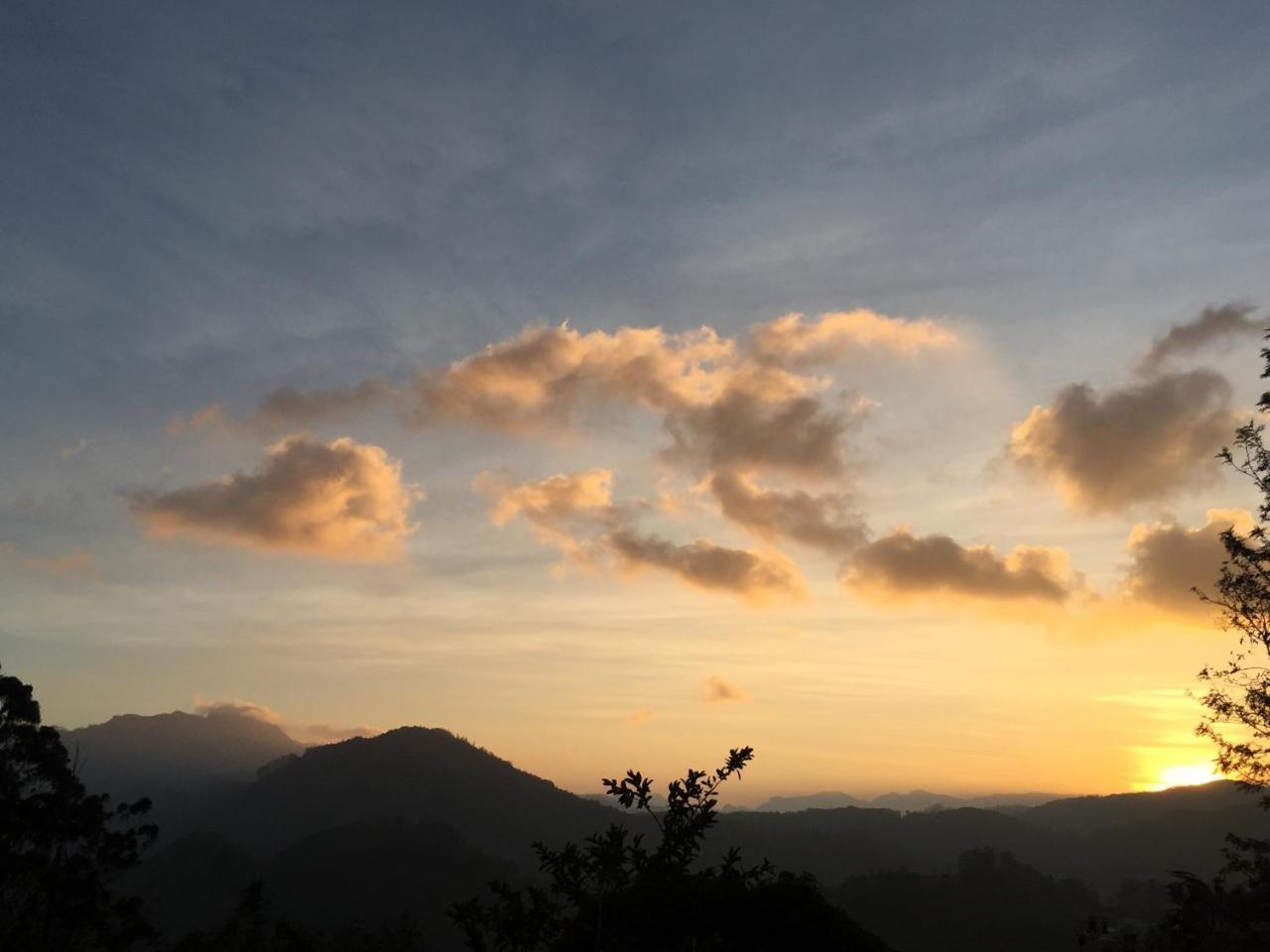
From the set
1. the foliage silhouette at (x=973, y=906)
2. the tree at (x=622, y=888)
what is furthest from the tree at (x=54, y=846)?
the foliage silhouette at (x=973, y=906)

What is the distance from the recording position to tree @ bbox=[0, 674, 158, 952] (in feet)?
158

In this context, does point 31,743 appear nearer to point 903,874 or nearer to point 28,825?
point 28,825

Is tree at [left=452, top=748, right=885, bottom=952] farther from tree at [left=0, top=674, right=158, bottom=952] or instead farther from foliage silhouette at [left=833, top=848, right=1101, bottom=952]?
foliage silhouette at [left=833, top=848, right=1101, bottom=952]

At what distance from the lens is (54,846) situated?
52.0 m

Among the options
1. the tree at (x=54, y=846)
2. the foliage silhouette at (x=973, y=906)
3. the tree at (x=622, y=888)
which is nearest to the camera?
the tree at (x=622, y=888)

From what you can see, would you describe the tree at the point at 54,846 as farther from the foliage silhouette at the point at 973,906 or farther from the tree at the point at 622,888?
the foliage silhouette at the point at 973,906

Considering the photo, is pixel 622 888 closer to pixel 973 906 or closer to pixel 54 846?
pixel 54 846

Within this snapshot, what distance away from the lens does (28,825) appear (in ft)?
161

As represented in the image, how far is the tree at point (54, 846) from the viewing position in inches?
1892

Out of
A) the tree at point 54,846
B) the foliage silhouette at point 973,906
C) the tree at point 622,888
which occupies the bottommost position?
the foliage silhouette at point 973,906

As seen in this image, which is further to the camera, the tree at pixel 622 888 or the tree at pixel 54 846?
the tree at pixel 54 846

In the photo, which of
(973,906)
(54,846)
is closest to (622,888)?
(54,846)

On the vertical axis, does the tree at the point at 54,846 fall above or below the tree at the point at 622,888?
below

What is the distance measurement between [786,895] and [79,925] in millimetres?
43800
